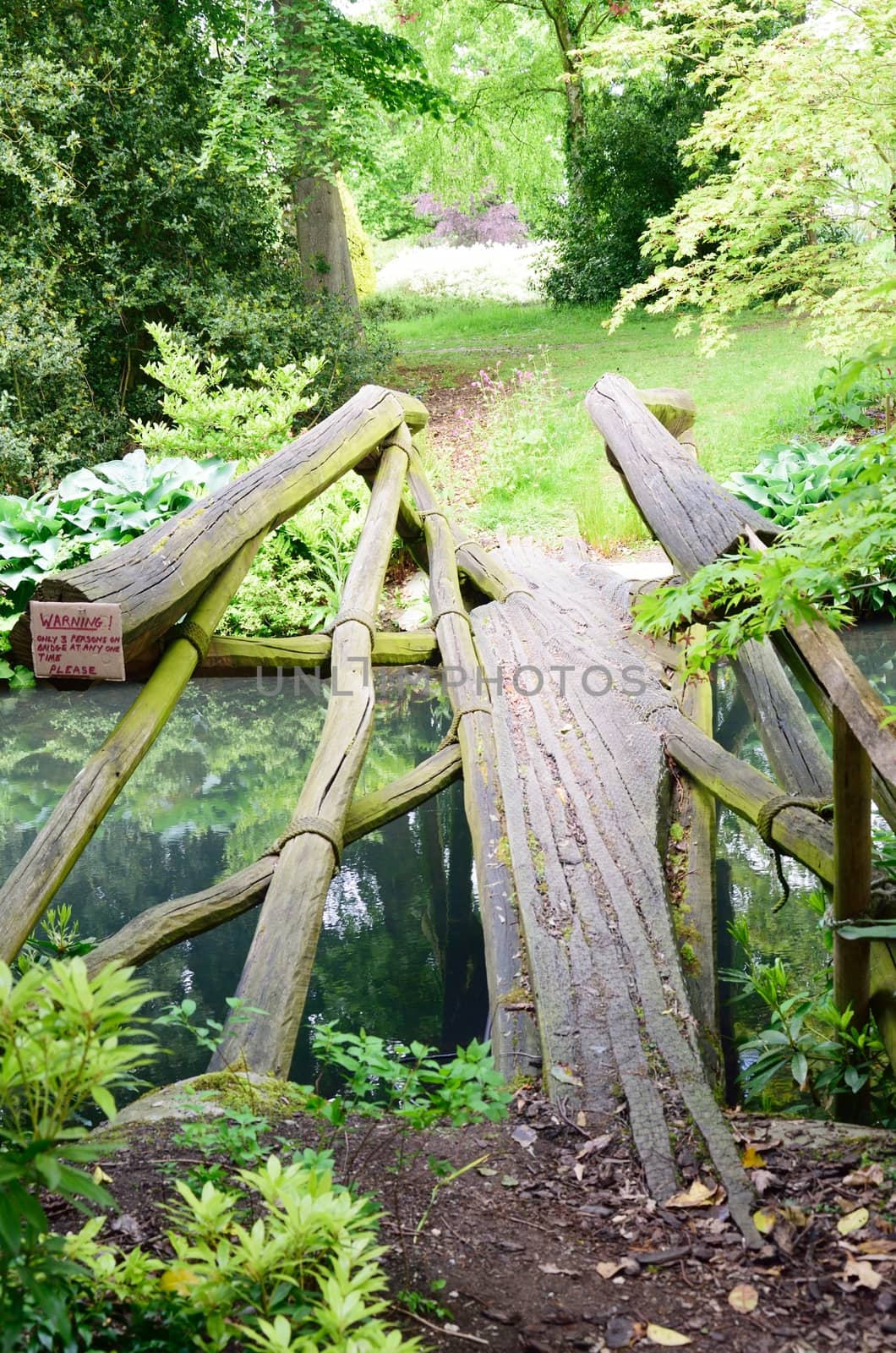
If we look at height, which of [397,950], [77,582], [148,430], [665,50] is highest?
[665,50]

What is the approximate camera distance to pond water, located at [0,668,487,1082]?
406 centimetres

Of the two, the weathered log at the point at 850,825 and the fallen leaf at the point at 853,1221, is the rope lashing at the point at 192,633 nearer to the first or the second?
the weathered log at the point at 850,825

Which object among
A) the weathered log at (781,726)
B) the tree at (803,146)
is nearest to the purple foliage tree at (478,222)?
the tree at (803,146)

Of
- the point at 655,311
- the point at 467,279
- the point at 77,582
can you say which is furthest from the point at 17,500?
the point at 467,279

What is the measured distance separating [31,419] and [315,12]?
4982mm

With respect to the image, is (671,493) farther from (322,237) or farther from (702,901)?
(322,237)

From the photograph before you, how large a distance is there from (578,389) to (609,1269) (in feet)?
37.5

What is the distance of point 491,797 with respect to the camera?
136 inches

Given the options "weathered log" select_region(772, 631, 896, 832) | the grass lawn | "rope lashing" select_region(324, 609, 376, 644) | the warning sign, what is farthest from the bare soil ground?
the grass lawn

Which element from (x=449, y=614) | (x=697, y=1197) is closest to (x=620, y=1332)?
(x=697, y=1197)

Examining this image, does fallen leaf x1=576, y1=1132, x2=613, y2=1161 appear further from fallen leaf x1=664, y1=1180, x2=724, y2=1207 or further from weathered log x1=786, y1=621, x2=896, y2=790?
weathered log x1=786, y1=621, x2=896, y2=790

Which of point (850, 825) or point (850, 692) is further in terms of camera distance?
point (850, 825)

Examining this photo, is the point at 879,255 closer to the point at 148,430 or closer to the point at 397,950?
the point at 148,430

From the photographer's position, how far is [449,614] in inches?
200
